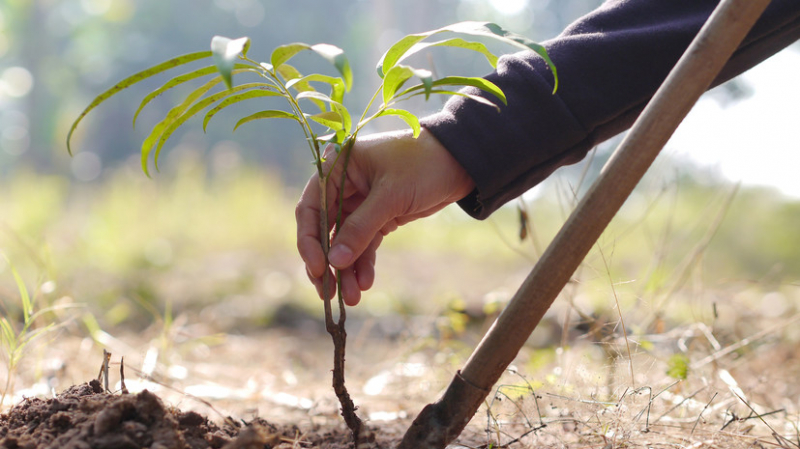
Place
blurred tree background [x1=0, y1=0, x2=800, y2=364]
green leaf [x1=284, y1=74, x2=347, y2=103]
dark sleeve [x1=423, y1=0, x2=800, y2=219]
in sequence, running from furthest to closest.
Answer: blurred tree background [x1=0, y1=0, x2=800, y2=364]
dark sleeve [x1=423, y1=0, x2=800, y2=219]
green leaf [x1=284, y1=74, x2=347, y2=103]

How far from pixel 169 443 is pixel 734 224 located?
364 inches

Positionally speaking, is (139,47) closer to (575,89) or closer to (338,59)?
(575,89)

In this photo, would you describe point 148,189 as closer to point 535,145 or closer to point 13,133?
point 535,145

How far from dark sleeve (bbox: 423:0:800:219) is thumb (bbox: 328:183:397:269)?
195 millimetres

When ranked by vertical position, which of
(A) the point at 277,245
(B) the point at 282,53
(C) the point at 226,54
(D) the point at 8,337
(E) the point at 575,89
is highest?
(A) the point at 277,245

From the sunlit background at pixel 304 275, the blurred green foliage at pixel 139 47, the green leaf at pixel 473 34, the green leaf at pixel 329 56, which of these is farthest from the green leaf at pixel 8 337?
the blurred green foliage at pixel 139 47

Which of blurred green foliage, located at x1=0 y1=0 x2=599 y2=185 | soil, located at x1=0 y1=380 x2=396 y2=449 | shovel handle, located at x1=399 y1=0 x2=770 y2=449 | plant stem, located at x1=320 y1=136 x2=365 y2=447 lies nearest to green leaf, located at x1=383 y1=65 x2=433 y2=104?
plant stem, located at x1=320 y1=136 x2=365 y2=447

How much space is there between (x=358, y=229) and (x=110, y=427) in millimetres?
515

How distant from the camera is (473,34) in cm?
82

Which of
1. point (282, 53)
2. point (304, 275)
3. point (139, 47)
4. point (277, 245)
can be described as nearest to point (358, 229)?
point (282, 53)

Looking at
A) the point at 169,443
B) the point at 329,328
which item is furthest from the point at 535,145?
the point at 169,443

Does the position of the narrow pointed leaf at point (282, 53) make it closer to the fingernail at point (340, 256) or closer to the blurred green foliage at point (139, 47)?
the fingernail at point (340, 256)

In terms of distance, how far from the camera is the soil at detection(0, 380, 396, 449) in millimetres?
853

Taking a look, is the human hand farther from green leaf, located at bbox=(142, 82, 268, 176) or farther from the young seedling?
green leaf, located at bbox=(142, 82, 268, 176)
